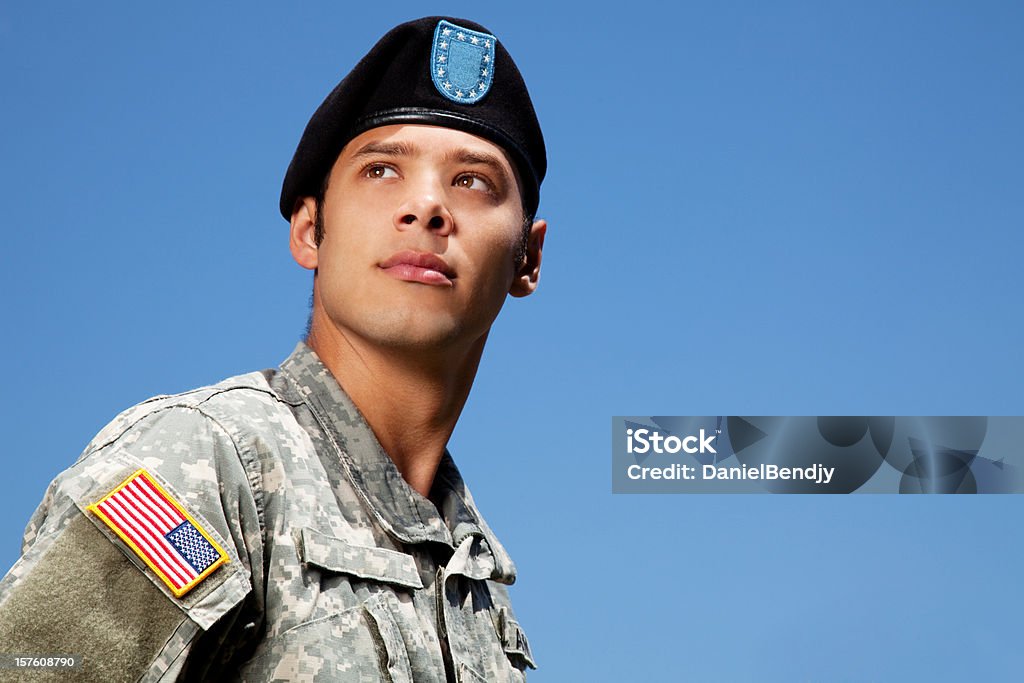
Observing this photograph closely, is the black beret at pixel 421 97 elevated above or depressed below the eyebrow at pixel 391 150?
above

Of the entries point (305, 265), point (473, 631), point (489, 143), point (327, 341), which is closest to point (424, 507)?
point (473, 631)

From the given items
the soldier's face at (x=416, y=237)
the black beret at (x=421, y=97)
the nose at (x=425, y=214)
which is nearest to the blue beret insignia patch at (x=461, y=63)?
the black beret at (x=421, y=97)

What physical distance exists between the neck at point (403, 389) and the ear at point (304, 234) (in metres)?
0.25

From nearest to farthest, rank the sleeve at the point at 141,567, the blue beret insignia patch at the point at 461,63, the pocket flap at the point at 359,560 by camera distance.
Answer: the sleeve at the point at 141,567, the pocket flap at the point at 359,560, the blue beret insignia patch at the point at 461,63

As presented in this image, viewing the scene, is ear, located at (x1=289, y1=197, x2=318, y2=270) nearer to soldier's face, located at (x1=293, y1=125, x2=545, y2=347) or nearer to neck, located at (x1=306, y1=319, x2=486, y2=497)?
soldier's face, located at (x1=293, y1=125, x2=545, y2=347)

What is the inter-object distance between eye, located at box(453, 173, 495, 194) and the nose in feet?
0.54

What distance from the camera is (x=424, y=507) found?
3.76 meters

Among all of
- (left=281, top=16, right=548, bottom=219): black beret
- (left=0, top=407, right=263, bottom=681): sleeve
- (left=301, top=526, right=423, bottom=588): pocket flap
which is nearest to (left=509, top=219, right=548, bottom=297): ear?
(left=281, top=16, right=548, bottom=219): black beret

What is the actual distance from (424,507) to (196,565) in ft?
3.32

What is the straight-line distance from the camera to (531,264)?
178 inches

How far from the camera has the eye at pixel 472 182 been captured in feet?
12.8

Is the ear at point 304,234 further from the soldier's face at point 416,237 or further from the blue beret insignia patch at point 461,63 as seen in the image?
the blue beret insignia patch at point 461,63

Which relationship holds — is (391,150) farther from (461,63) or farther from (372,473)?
(372,473)

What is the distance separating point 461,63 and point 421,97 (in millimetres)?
240
